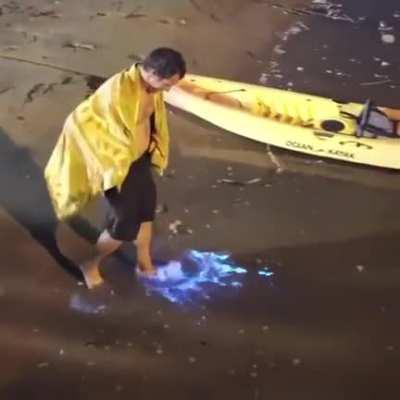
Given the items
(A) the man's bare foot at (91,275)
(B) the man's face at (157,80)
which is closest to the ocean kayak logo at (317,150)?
(A) the man's bare foot at (91,275)

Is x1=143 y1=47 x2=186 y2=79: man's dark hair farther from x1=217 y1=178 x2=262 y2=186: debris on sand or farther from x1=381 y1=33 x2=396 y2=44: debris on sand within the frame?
x1=381 y1=33 x2=396 y2=44: debris on sand

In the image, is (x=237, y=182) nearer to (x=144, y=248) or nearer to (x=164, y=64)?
(x=144, y=248)

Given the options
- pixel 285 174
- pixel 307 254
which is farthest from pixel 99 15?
pixel 307 254

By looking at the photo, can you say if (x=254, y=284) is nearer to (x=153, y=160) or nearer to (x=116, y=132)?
(x=153, y=160)

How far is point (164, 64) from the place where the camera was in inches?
89.4

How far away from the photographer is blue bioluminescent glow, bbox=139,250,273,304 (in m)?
2.83

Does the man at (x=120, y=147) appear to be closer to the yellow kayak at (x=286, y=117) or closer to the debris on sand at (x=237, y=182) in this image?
the debris on sand at (x=237, y=182)

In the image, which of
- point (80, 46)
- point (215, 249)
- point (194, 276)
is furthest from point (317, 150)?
point (80, 46)

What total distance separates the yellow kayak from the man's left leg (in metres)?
0.92

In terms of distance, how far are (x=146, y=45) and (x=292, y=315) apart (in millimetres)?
A: 2059

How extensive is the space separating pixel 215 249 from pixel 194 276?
171 mm

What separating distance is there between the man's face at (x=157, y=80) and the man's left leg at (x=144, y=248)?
1.72 feet

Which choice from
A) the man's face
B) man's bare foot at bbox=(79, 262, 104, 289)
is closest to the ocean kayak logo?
man's bare foot at bbox=(79, 262, 104, 289)

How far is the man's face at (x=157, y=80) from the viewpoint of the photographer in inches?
90.6
